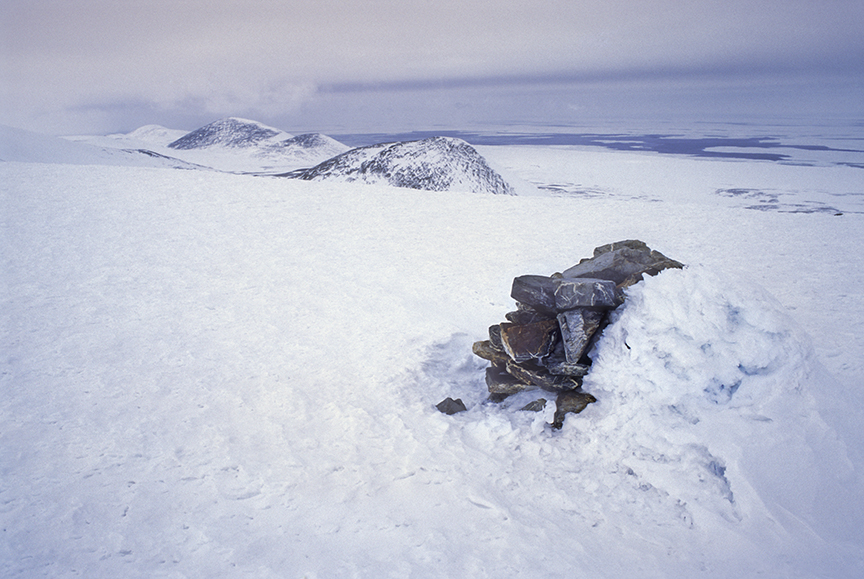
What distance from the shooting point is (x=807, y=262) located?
10.5m

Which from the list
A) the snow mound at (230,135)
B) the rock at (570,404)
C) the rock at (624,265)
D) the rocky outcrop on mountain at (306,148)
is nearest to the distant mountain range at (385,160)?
the rock at (624,265)

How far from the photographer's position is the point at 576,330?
18.3 ft

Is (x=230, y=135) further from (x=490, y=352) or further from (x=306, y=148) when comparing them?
(x=490, y=352)

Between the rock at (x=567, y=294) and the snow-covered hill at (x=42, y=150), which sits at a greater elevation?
the snow-covered hill at (x=42, y=150)

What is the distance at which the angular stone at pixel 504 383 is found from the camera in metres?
5.89

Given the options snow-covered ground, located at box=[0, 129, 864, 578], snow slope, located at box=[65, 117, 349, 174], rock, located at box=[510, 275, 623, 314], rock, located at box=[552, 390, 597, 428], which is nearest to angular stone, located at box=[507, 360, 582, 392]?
rock, located at box=[552, 390, 597, 428]

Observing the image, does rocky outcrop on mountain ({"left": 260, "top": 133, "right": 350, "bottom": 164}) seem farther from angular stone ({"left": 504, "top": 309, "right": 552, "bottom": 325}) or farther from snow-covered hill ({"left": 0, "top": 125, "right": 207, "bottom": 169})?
angular stone ({"left": 504, "top": 309, "right": 552, "bottom": 325})

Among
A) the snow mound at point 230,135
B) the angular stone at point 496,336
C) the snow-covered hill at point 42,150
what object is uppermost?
the snow mound at point 230,135

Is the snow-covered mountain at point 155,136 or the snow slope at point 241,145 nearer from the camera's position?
the snow slope at point 241,145

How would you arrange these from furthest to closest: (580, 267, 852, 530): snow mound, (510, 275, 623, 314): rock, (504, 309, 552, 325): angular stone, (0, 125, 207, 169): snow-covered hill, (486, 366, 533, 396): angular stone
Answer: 1. (0, 125, 207, 169): snow-covered hill
2. (504, 309, 552, 325): angular stone
3. (486, 366, 533, 396): angular stone
4. (510, 275, 623, 314): rock
5. (580, 267, 852, 530): snow mound

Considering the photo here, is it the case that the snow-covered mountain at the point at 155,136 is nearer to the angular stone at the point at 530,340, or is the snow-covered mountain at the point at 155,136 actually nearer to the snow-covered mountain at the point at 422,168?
the snow-covered mountain at the point at 422,168

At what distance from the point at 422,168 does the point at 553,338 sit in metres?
47.3

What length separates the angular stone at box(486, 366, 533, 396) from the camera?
5887 millimetres

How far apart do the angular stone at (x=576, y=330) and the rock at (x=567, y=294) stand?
10 cm
